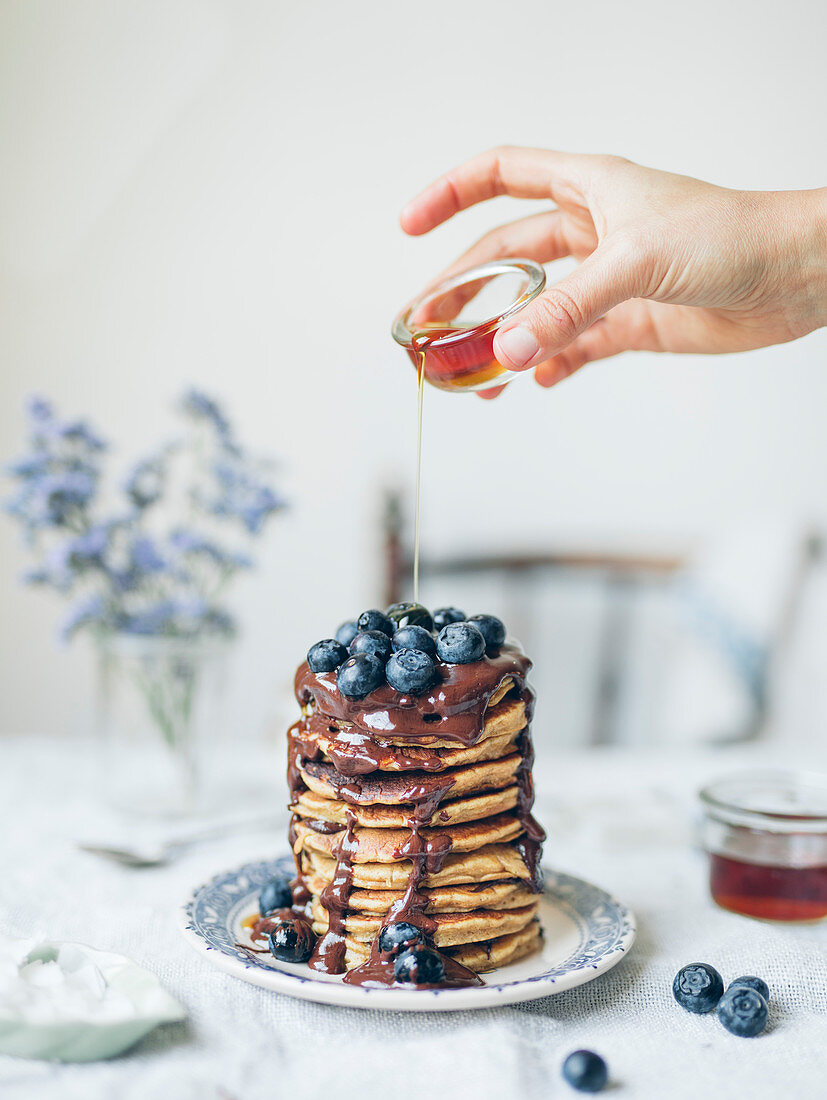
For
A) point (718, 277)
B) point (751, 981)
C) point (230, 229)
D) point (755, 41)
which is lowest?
point (751, 981)

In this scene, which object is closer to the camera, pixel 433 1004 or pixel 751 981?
pixel 433 1004

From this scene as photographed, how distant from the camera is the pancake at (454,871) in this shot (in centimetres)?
133

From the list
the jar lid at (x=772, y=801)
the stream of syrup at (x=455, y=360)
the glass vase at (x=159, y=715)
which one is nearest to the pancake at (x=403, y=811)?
the stream of syrup at (x=455, y=360)

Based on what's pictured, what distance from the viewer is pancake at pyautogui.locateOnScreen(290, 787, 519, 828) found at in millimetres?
1330

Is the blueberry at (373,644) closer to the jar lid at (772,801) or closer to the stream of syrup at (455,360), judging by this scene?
the stream of syrup at (455,360)

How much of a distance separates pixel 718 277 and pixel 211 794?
1562 millimetres

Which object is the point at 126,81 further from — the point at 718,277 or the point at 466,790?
the point at 466,790

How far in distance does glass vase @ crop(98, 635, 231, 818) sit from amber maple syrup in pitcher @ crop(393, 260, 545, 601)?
0.73 m

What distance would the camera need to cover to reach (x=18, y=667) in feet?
12.8

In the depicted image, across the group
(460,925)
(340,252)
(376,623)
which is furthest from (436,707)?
(340,252)

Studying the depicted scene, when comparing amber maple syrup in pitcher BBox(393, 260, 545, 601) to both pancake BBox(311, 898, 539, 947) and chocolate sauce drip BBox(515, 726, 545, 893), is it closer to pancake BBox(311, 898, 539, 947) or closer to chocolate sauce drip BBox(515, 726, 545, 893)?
chocolate sauce drip BBox(515, 726, 545, 893)

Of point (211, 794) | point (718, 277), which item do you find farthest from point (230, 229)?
point (718, 277)

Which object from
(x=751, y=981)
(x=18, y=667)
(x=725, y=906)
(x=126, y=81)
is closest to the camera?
(x=751, y=981)

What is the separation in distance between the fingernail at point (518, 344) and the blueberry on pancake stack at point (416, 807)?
40 centimetres
